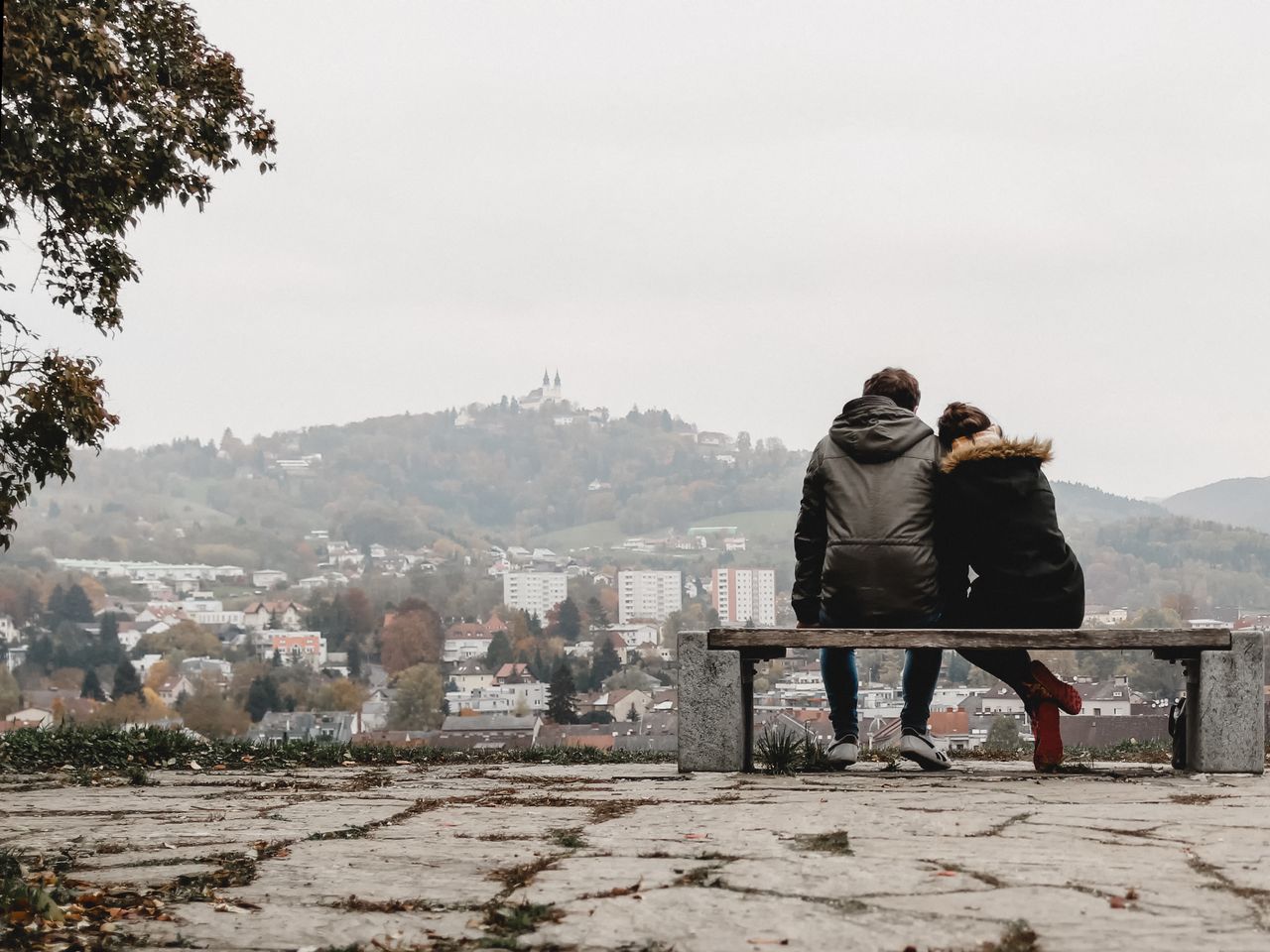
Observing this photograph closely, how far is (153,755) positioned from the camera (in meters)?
7.56

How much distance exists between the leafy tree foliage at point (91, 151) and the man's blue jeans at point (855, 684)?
13.9 ft

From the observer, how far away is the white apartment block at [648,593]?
154 metres

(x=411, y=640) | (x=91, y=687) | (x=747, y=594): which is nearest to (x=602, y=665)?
(x=411, y=640)

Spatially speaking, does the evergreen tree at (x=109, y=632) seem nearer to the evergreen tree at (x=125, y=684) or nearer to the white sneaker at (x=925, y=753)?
the evergreen tree at (x=125, y=684)

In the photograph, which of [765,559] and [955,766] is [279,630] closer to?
[765,559]

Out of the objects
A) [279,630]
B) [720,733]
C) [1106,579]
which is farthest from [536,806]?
[279,630]

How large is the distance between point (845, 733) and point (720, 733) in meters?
0.68

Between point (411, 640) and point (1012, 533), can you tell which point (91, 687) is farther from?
point (1012, 533)

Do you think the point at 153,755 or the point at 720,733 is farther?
the point at 153,755

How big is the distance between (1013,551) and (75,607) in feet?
455

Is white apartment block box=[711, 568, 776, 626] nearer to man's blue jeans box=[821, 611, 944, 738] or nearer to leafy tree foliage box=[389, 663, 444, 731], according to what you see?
leafy tree foliage box=[389, 663, 444, 731]

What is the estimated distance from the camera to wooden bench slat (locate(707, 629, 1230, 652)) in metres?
5.57

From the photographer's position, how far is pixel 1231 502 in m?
168

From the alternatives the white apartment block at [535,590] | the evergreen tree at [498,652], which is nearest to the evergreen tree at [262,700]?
the evergreen tree at [498,652]
